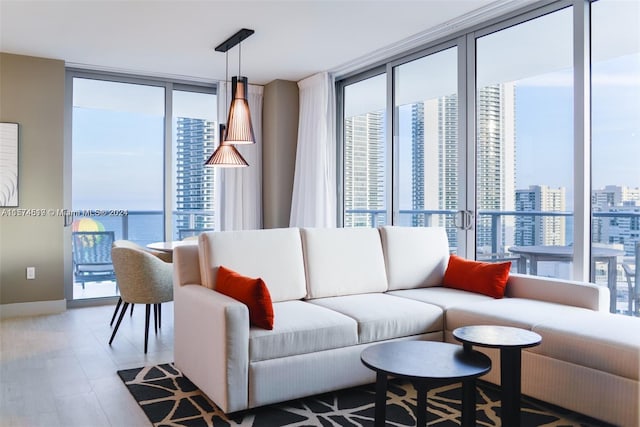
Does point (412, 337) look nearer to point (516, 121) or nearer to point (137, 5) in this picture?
point (516, 121)

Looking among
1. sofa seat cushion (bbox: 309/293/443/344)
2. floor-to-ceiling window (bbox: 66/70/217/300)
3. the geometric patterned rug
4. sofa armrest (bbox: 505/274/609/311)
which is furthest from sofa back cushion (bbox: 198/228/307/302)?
floor-to-ceiling window (bbox: 66/70/217/300)

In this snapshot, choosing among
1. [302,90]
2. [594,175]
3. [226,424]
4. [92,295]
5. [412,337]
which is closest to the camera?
[226,424]

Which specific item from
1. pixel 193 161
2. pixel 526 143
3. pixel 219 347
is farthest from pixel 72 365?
pixel 526 143

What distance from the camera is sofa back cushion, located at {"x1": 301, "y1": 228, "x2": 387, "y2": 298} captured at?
3604 mm

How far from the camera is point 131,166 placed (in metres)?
6.03

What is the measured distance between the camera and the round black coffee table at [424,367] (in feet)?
6.63

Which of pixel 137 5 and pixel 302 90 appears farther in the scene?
pixel 302 90

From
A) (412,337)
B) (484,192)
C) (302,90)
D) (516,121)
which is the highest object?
(302,90)

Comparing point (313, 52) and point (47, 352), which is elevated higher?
point (313, 52)

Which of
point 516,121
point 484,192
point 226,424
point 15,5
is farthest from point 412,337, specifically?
point 15,5

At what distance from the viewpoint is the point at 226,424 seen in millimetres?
2619

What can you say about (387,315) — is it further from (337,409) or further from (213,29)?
(213,29)

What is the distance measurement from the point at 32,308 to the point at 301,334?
365 centimetres

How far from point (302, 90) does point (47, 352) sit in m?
3.88
